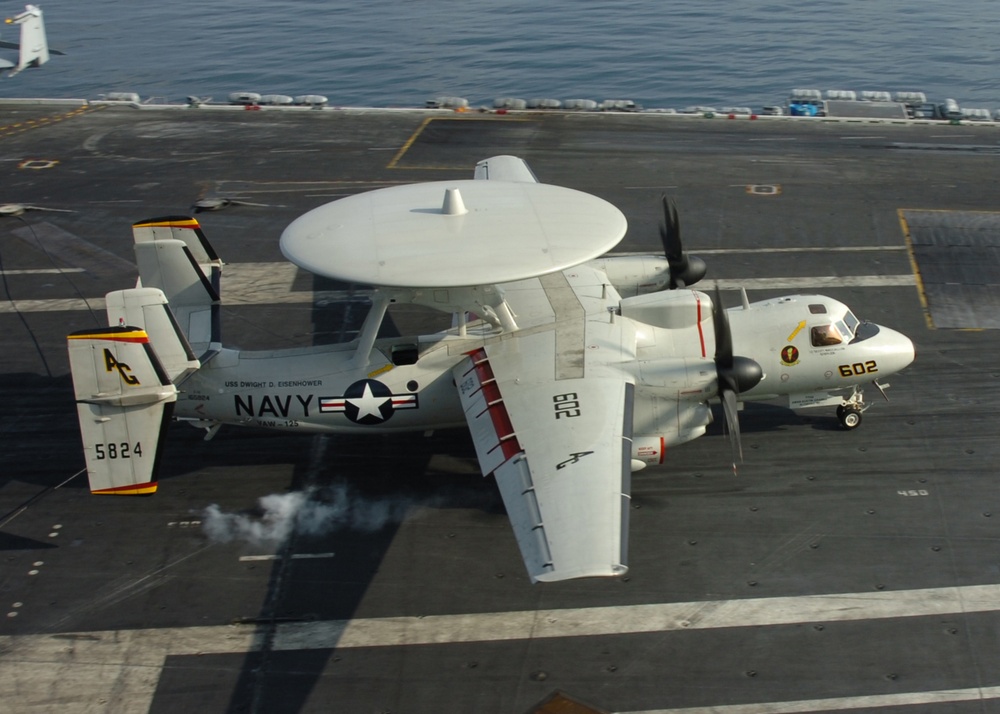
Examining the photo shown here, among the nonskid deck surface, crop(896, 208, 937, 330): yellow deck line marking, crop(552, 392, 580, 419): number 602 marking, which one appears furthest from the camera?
crop(896, 208, 937, 330): yellow deck line marking

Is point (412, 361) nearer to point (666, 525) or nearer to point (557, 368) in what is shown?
point (557, 368)

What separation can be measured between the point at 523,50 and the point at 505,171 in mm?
68839

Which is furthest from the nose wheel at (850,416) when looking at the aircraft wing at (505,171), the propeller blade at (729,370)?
the aircraft wing at (505,171)

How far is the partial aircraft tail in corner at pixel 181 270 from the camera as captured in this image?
26.1 meters

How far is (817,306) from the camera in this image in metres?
26.0

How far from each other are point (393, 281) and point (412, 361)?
5.10m

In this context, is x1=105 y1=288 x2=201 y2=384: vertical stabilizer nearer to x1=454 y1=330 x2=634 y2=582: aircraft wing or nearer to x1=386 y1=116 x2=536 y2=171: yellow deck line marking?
x1=454 y1=330 x2=634 y2=582: aircraft wing

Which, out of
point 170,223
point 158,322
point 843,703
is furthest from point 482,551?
point 170,223

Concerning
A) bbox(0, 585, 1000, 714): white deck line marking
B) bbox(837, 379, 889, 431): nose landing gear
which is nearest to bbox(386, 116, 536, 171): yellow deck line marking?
bbox(837, 379, 889, 431): nose landing gear

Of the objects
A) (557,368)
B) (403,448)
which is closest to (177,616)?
(403,448)

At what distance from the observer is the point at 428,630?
20.2 meters

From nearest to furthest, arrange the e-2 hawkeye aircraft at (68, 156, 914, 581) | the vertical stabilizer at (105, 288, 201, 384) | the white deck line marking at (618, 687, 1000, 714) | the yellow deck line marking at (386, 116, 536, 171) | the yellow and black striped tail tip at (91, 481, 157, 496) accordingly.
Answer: the white deck line marking at (618, 687, 1000, 714)
the e-2 hawkeye aircraft at (68, 156, 914, 581)
the yellow and black striped tail tip at (91, 481, 157, 496)
the vertical stabilizer at (105, 288, 201, 384)
the yellow deck line marking at (386, 116, 536, 171)

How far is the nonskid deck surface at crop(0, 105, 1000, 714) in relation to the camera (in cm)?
1880

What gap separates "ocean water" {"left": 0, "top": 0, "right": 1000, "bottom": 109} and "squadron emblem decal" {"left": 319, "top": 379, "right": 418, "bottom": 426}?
62.8 metres
